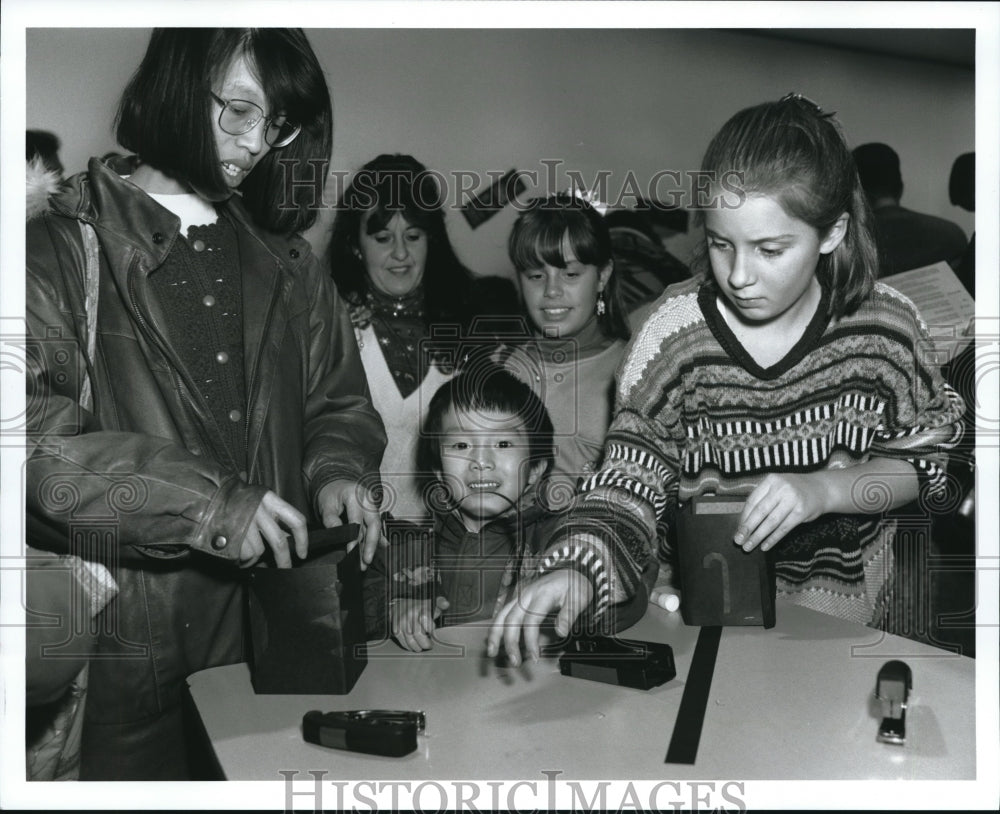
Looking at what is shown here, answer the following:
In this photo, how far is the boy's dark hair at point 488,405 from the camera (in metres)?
1.80

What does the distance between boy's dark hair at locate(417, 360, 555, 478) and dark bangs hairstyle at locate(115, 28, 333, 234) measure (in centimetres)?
40

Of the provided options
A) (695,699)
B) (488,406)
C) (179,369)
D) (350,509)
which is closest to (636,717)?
(695,699)

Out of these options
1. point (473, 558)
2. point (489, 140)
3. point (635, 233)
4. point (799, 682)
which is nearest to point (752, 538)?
point (799, 682)

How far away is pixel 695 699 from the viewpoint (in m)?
1.27

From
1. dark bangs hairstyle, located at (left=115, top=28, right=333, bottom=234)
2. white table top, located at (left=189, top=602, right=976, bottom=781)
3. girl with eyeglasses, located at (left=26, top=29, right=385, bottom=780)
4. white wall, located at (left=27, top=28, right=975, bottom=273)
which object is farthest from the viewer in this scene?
white wall, located at (left=27, top=28, right=975, bottom=273)

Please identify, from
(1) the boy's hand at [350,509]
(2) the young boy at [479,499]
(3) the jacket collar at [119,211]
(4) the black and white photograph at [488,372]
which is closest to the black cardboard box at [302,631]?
(4) the black and white photograph at [488,372]

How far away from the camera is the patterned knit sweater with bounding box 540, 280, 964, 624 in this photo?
5.41 ft

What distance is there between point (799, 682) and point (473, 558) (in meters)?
0.64

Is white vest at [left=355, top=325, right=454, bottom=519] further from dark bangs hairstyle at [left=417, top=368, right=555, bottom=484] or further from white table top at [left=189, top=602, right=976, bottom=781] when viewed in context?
white table top at [left=189, top=602, right=976, bottom=781]

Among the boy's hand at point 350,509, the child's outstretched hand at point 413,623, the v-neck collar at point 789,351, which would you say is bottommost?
the child's outstretched hand at point 413,623

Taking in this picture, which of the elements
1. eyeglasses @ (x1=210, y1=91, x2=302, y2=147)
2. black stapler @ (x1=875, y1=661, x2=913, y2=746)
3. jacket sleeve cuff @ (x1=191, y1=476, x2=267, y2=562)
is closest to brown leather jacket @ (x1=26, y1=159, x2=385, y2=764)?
jacket sleeve cuff @ (x1=191, y1=476, x2=267, y2=562)

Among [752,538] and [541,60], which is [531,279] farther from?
[752,538]

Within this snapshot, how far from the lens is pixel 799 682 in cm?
132

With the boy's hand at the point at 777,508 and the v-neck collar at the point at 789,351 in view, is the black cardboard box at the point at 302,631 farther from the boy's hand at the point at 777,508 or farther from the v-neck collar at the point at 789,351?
the v-neck collar at the point at 789,351
